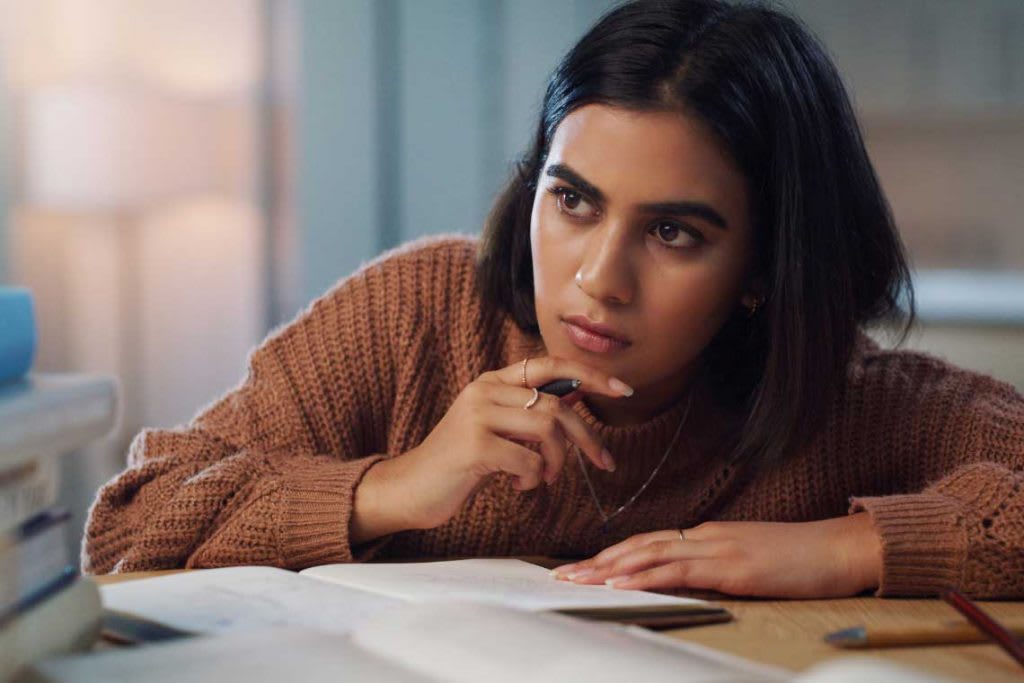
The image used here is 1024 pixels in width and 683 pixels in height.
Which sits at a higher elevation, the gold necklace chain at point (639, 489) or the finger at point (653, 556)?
the finger at point (653, 556)

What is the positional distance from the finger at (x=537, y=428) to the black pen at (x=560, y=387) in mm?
38

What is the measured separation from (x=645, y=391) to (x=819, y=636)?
22.6 inches

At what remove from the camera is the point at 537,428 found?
3.54 feet

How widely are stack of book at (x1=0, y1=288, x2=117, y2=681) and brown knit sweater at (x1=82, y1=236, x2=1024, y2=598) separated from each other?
17.9 inches

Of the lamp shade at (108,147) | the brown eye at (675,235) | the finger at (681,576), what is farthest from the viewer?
the lamp shade at (108,147)

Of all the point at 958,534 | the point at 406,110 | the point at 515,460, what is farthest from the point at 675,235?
the point at 406,110

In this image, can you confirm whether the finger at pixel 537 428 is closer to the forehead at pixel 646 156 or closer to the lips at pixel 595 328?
the lips at pixel 595 328

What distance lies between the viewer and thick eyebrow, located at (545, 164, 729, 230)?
3.75 ft

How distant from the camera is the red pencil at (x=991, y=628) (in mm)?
761

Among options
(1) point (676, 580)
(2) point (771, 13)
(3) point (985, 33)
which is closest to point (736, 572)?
(1) point (676, 580)

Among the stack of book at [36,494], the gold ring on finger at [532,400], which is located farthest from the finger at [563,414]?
the stack of book at [36,494]

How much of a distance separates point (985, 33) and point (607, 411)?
6.37 ft

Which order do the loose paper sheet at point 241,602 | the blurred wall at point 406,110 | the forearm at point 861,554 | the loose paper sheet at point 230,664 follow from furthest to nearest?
the blurred wall at point 406,110 < the forearm at point 861,554 < the loose paper sheet at point 241,602 < the loose paper sheet at point 230,664

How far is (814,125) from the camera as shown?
50.5 inches
